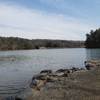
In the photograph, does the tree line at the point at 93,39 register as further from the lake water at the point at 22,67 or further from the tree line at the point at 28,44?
the lake water at the point at 22,67

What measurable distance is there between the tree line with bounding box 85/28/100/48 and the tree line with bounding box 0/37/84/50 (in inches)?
1686

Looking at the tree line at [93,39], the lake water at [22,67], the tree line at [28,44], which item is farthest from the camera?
the tree line at [28,44]

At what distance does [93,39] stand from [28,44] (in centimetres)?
4760

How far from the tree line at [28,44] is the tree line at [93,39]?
141ft

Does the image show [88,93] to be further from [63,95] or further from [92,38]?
[92,38]

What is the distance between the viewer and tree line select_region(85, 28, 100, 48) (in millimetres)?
119500

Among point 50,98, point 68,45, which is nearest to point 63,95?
point 50,98

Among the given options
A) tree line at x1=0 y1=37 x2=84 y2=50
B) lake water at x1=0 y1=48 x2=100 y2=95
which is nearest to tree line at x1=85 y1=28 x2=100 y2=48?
tree line at x1=0 y1=37 x2=84 y2=50

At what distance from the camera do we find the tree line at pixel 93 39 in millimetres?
119500

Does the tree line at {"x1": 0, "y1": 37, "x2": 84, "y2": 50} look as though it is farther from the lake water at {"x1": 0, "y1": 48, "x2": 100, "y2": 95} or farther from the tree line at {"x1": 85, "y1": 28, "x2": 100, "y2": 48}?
the lake water at {"x1": 0, "y1": 48, "x2": 100, "y2": 95}

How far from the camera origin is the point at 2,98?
15.4 m

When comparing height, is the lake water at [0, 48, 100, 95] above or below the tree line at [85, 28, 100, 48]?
below

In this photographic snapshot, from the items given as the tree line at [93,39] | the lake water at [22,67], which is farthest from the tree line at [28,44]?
the lake water at [22,67]

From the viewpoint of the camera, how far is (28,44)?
153250 mm
